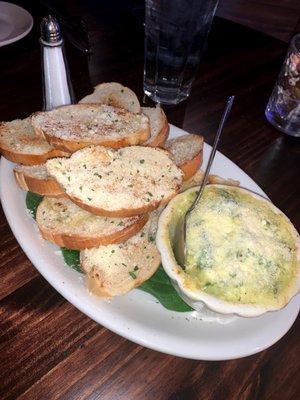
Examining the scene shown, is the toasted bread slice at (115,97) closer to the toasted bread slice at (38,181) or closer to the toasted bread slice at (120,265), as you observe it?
the toasted bread slice at (38,181)

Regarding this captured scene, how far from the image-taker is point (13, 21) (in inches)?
91.5

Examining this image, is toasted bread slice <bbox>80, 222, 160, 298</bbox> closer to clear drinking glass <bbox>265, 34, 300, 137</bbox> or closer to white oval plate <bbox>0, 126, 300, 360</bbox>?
white oval plate <bbox>0, 126, 300, 360</bbox>

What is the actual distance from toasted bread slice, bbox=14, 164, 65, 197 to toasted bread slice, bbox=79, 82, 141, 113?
0.53 m

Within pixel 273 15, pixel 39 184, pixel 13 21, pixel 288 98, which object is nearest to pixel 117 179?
pixel 39 184

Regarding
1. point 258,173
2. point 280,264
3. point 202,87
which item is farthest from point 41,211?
point 202,87

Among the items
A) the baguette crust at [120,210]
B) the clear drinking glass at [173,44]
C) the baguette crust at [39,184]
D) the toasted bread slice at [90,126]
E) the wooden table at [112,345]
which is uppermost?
the clear drinking glass at [173,44]


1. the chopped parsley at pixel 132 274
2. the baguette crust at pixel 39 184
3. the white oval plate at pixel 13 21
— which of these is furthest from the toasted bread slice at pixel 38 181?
the white oval plate at pixel 13 21

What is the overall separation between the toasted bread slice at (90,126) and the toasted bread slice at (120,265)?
1.31ft

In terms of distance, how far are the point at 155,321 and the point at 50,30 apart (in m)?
1.24

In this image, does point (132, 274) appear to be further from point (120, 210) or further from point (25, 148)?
point (25, 148)

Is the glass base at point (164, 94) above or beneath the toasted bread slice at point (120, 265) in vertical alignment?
above

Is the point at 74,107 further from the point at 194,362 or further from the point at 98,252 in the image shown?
the point at 194,362

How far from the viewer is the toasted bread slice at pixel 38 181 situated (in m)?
1.38

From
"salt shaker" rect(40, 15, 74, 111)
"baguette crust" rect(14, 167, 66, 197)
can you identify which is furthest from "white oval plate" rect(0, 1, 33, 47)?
"baguette crust" rect(14, 167, 66, 197)
